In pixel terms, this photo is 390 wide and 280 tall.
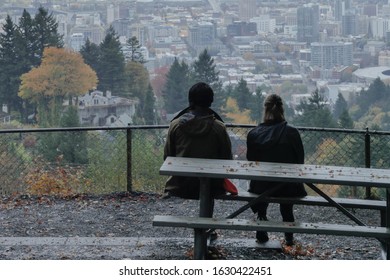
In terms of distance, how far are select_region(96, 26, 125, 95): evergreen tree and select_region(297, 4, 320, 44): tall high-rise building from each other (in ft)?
62.6

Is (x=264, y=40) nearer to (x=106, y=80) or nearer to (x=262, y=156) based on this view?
(x=106, y=80)

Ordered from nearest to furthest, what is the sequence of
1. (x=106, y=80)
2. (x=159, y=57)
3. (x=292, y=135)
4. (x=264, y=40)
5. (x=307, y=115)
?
(x=292, y=135), (x=307, y=115), (x=106, y=80), (x=159, y=57), (x=264, y=40)

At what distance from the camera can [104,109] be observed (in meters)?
49.1

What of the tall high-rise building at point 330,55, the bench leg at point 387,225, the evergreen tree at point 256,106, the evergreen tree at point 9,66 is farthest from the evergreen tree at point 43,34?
the bench leg at point 387,225

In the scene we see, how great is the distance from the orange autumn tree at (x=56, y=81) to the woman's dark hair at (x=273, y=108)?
39.3 m

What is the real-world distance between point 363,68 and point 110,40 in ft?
60.5

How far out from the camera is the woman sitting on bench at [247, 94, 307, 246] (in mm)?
6367

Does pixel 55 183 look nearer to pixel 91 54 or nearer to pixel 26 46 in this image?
pixel 26 46

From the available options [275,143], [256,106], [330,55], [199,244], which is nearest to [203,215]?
[199,244]

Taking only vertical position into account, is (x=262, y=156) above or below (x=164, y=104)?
above

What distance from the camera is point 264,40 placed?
6619 centimetres

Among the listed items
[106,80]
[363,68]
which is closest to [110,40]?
[106,80]

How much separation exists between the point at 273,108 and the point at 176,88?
41.2 metres

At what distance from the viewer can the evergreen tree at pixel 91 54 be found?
50906mm
